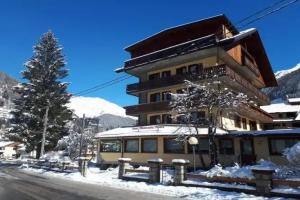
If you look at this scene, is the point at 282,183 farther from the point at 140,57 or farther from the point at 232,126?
the point at 140,57

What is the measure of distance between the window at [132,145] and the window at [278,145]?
44.0 feet

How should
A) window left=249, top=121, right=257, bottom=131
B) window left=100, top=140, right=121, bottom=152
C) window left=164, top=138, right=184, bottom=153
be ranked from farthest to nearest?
window left=249, top=121, right=257, bottom=131 < window left=100, top=140, right=121, bottom=152 < window left=164, top=138, right=184, bottom=153

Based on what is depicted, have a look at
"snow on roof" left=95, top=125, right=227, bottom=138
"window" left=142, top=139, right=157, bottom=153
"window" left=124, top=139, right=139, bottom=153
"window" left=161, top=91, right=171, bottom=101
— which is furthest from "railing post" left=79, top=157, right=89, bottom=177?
"window" left=161, top=91, right=171, bottom=101

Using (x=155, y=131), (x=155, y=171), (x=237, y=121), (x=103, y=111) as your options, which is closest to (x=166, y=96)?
(x=155, y=131)

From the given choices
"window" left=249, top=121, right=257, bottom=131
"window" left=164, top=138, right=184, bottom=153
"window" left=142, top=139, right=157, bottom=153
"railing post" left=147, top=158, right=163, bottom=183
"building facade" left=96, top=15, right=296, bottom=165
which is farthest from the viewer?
"window" left=249, top=121, right=257, bottom=131

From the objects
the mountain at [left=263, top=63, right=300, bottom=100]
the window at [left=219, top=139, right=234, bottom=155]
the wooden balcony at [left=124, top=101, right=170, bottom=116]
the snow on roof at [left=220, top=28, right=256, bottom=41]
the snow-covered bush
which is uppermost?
the mountain at [left=263, top=63, right=300, bottom=100]

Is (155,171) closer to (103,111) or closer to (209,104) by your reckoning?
(209,104)

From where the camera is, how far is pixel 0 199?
1302 cm

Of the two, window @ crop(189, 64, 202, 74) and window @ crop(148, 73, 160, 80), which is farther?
window @ crop(148, 73, 160, 80)

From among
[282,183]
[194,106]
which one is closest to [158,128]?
[194,106]

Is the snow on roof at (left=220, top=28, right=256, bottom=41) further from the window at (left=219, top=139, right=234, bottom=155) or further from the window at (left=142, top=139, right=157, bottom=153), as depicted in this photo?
the window at (left=142, top=139, right=157, bottom=153)

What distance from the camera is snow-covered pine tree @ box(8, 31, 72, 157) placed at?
43875 mm

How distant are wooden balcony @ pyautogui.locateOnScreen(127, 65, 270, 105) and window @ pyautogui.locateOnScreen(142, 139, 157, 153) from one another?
22.8ft

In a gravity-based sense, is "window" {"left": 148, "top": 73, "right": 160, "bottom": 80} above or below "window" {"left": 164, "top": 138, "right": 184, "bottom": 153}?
above
